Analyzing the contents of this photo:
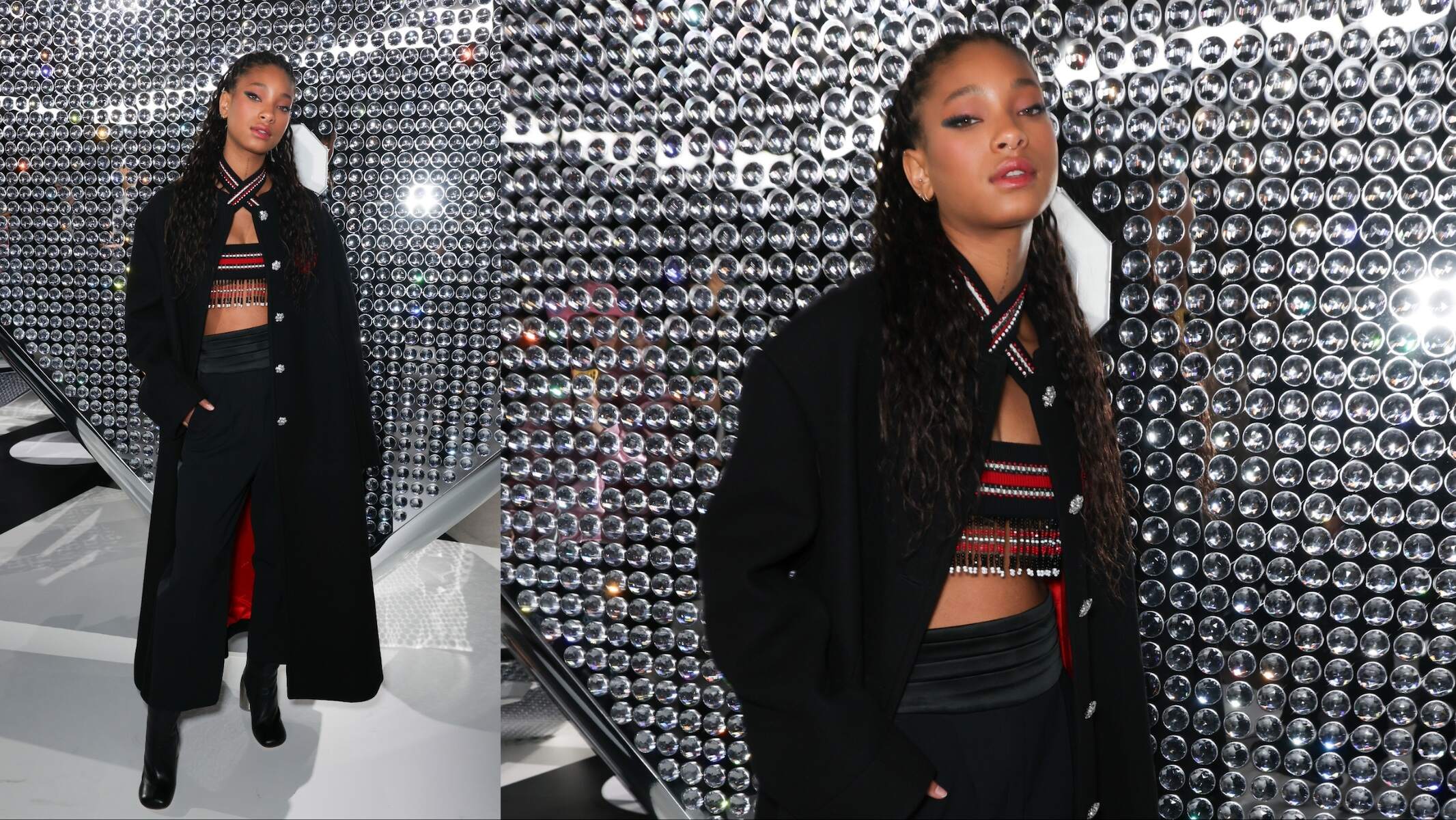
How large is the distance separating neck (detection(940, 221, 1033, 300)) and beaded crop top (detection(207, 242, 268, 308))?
2.10 meters

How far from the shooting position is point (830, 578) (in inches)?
46.9

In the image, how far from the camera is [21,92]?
3.33 metres

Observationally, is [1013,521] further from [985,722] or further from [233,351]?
[233,351]

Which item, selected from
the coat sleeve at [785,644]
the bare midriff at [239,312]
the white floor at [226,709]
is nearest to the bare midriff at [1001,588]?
the coat sleeve at [785,644]

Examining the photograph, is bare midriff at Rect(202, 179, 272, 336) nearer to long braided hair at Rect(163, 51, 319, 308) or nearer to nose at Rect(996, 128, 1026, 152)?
long braided hair at Rect(163, 51, 319, 308)

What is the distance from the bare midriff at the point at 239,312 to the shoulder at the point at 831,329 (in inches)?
80.6

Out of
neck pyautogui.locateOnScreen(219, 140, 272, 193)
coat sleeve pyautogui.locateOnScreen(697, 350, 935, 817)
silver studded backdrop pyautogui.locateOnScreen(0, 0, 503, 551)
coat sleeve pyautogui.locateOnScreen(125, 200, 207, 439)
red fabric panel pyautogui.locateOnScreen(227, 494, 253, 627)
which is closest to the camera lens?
coat sleeve pyautogui.locateOnScreen(697, 350, 935, 817)

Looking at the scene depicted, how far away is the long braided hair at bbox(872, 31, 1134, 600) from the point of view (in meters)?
1.22

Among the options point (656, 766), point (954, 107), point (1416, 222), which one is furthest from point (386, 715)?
point (1416, 222)

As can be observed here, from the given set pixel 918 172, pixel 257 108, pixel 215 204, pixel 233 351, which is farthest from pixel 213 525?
pixel 918 172

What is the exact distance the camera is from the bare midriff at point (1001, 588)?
4.06ft

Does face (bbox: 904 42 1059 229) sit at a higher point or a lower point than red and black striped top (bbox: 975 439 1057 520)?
higher

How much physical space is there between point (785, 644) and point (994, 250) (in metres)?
0.59

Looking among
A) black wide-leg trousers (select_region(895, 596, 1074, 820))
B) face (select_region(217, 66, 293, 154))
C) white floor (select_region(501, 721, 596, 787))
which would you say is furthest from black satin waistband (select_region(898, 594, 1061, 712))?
face (select_region(217, 66, 293, 154))
